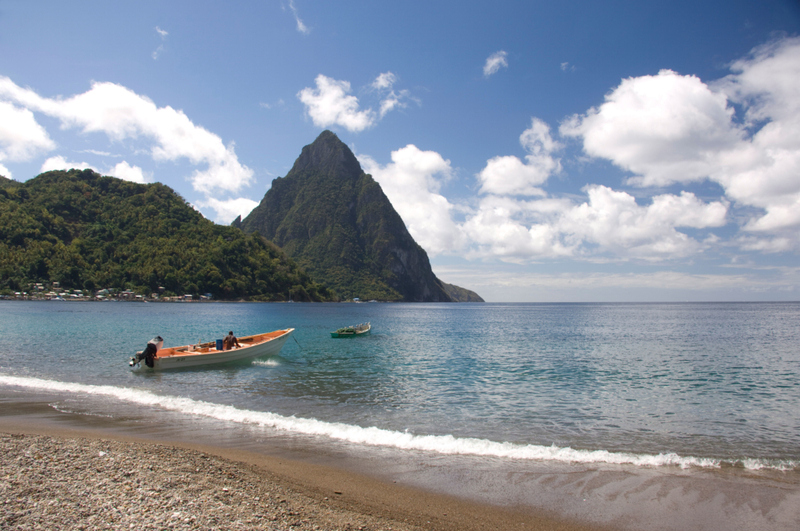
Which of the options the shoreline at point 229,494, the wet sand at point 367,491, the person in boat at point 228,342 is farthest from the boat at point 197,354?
the shoreline at point 229,494

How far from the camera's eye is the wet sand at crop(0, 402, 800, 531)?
5.98 metres

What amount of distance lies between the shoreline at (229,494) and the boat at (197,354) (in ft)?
43.5

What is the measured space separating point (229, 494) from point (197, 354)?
19.1 metres

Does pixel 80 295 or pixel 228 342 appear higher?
pixel 228 342

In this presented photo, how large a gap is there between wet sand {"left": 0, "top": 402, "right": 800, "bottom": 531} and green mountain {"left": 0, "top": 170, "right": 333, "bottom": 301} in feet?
526

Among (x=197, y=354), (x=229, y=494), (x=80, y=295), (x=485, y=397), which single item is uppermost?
(x=229, y=494)

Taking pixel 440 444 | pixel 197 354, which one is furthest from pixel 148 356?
pixel 440 444

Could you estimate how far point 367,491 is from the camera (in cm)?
742

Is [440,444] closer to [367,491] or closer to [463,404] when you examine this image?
[367,491]

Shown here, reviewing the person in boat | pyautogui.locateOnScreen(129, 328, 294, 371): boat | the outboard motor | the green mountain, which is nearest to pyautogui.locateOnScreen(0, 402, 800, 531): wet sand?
the outboard motor

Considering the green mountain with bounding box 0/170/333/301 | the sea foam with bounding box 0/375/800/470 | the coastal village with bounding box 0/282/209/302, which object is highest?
the green mountain with bounding box 0/170/333/301

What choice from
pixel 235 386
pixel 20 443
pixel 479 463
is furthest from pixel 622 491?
pixel 235 386

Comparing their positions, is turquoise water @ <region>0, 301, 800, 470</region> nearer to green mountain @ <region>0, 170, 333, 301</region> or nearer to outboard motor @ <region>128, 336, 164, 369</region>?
outboard motor @ <region>128, 336, 164, 369</region>

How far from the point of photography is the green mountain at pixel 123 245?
430 ft
